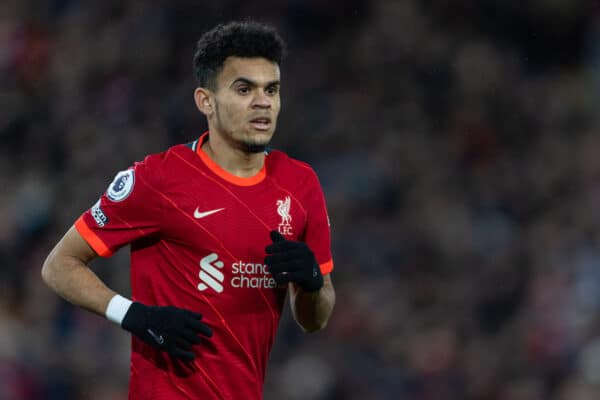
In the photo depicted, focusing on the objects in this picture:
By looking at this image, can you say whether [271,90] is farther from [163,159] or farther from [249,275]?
[249,275]

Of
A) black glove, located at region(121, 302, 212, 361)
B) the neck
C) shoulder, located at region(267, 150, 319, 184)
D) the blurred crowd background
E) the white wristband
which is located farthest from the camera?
the blurred crowd background

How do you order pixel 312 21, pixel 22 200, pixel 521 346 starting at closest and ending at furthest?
pixel 521 346
pixel 22 200
pixel 312 21

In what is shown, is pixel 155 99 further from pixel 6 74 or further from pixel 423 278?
pixel 423 278

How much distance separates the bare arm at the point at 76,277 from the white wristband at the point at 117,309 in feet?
0.09

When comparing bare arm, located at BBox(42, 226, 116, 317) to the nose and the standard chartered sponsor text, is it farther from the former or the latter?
the nose

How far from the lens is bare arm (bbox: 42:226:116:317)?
13.5ft

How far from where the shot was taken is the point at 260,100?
13.6ft

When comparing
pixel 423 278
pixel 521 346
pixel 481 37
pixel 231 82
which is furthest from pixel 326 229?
pixel 481 37

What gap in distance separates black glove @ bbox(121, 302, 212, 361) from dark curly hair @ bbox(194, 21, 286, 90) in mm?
899

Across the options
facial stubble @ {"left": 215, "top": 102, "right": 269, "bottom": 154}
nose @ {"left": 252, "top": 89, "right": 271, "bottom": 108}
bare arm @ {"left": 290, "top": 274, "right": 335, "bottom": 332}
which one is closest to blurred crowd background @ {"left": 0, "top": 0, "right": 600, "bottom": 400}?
bare arm @ {"left": 290, "top": 274, "right": 335, "bottom": 332}

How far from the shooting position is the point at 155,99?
11.2 metres

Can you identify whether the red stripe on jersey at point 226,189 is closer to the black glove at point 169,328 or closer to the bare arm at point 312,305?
the bare arm at point 312,305

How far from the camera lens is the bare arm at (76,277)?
13.5 ft

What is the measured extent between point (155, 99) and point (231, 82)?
710 cm
